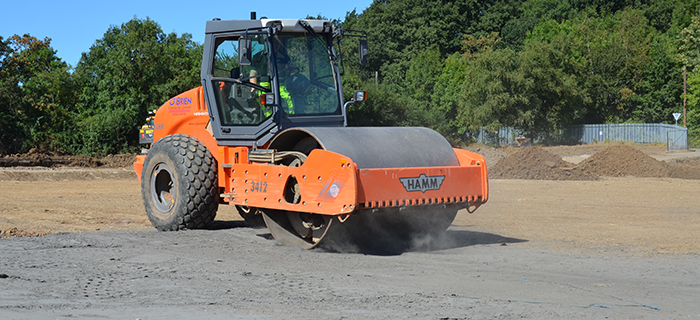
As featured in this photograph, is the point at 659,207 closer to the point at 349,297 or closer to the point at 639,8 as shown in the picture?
the point at 349,297

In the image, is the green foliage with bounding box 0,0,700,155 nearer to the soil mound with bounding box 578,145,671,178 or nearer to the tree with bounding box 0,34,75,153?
the tree with bounding box 0,34,75,153

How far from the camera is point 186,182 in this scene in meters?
9.73

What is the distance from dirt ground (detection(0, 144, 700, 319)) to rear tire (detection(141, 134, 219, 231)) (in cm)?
33

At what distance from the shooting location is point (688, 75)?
190 feet

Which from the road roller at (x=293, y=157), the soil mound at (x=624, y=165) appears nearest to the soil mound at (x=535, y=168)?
the soil mound at (x=624, y=165)

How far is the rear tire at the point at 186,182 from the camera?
31.9ft

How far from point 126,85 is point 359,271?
29454mm

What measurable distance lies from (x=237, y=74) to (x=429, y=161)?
124 inches

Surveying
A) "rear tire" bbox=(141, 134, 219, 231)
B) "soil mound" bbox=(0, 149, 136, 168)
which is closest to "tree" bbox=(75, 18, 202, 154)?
"soil mound" bbox=(0, 149, 136, 168)

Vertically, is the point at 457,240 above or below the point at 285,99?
below

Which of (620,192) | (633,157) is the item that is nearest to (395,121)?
(633,157)

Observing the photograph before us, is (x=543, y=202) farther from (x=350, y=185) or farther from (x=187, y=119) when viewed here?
(x=350, y=185)

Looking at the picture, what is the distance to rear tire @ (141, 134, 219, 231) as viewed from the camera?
9727 mm

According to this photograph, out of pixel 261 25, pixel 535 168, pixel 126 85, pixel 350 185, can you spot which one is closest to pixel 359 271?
pixel 350 185
